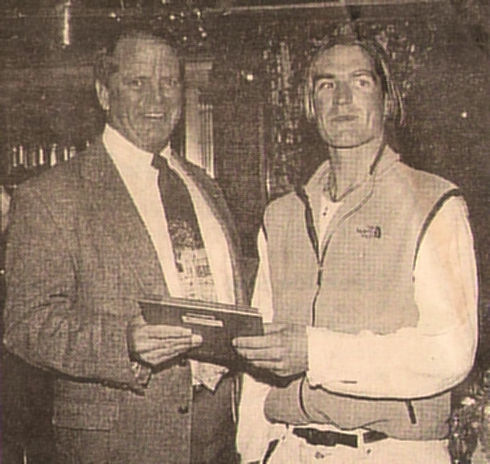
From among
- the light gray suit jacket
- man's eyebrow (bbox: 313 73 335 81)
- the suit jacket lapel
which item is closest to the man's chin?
man's eyebrow (bbox: 313 73 335 81)

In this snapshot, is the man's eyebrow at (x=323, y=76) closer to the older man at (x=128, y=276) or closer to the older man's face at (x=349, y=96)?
the older man's face at (x=349, y=96)

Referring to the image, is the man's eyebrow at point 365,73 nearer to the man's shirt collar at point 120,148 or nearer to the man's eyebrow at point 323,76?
the man's eyebrow at point 323,76

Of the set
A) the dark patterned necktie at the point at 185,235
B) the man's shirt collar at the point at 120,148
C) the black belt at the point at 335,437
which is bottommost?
the black belt at the point at 335,437

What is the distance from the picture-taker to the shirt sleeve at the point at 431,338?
1501 millimetres

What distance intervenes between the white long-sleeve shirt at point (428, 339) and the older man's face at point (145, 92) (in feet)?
1.09

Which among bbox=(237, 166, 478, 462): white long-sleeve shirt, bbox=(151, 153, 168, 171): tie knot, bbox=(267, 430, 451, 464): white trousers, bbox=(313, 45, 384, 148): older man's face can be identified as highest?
bbox=(313, 45, 384, 148): older man's face

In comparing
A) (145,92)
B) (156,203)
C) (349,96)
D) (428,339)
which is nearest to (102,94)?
(145,92)

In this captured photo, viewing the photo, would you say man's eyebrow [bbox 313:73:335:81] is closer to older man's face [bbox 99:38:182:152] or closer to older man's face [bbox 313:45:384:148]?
older man's face [bbox 313:45:384:148]

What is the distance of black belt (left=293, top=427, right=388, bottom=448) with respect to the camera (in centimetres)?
152

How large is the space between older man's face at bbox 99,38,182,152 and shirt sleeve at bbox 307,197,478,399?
1.56 feet

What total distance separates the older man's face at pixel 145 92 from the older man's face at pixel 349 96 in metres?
Answer: 0.25

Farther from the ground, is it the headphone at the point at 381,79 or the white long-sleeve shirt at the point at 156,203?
the headphone at the point at 381,79

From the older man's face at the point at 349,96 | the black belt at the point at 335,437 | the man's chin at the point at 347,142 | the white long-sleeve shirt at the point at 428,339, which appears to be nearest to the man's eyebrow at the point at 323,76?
the older man's face at the point at 349,96

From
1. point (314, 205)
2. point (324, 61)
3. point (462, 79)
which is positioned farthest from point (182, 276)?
point (462, 79)
